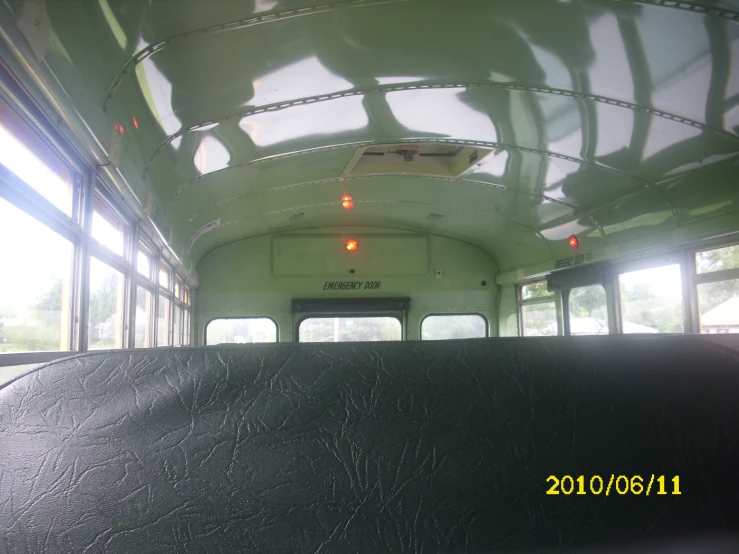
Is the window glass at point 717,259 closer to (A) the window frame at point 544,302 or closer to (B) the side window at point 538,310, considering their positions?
(A) the window frame at point 544,302

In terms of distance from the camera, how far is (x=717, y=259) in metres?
4.38

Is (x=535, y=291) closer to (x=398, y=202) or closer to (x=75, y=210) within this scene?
(x=398, y=202)

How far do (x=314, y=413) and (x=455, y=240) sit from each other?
8511 millimetres

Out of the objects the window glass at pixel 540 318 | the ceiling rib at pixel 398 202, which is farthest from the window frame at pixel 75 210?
the window glass at pixel 540 318

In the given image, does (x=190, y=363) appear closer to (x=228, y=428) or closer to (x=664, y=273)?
(x=228, y=428)

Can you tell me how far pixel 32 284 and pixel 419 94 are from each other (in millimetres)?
2484

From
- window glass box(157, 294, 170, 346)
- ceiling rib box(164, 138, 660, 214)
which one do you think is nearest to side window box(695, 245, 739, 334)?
ceiling rib box(164, 138, 660, 214)

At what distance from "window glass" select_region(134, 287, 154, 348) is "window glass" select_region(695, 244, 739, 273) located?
461 cm

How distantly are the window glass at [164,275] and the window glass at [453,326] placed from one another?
4.25 meters

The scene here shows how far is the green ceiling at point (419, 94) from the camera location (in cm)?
245

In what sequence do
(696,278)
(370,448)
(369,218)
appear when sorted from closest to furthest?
(370,448) → (696,278) → (369,218)

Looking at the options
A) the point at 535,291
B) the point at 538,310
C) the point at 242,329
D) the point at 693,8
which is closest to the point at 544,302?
the point at 538,310

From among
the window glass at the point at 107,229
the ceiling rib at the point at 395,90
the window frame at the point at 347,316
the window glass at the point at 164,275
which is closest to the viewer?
the window glass at the point at 107,229

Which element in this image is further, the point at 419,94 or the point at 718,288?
the point at 718,288
